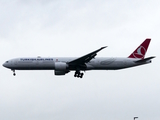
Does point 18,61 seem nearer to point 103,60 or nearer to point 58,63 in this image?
point 58,63

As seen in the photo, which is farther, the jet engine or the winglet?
the winglet

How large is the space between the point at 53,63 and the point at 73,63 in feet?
10.6

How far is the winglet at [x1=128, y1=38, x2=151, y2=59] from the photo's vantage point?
79000 millimetres

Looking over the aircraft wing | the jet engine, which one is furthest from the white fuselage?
the aircraft wing

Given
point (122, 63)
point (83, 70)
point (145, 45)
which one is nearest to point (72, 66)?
point (83, 70)

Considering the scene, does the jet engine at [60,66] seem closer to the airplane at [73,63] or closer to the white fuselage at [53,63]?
the airplane at [73,63]

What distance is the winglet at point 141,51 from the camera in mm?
79000

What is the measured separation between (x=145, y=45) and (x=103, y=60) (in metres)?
9.80

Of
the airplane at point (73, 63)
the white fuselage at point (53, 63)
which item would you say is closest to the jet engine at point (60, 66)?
the airplane at point (73, 63)

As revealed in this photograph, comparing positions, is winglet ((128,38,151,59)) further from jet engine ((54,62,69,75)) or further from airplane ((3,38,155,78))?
jet engine ((54,62,69,75))

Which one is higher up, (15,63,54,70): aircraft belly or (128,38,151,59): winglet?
(128,38,151,59): winglet

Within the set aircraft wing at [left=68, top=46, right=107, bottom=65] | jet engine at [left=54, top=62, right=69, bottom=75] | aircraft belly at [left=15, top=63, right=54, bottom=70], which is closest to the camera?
aircraft wing at [left=68, top=46, right=107, bottom=65]

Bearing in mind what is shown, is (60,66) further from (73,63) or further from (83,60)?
(83,60)

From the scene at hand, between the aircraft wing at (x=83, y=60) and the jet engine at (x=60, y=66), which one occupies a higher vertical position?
the aircraft wing at (x=83, y=60)
